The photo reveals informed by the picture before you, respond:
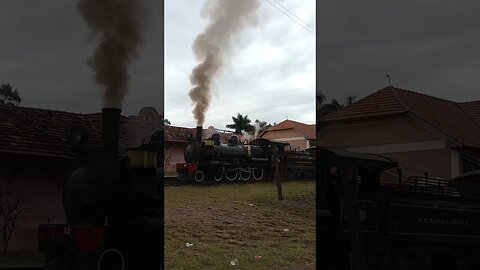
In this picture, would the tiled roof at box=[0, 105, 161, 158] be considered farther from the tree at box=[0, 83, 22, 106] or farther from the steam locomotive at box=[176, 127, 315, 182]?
the steam locomotive at box=[176, 127, 315, 182]

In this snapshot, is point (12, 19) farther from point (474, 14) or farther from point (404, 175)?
point (474, 14)

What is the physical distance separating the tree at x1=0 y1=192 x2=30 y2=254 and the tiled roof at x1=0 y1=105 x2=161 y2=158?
21cm

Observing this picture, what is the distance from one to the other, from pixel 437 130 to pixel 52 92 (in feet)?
5.55

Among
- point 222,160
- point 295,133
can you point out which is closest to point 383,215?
point 295,133

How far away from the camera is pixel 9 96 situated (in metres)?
2.11

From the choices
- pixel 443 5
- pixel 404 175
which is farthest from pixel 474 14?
pixel 404 175

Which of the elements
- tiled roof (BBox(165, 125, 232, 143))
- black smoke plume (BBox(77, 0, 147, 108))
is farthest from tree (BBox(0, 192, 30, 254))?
tiled roof (BBox(165, 125, 232, 143))

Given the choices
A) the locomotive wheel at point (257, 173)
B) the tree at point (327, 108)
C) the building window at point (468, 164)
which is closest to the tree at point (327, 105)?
the tree at point (327, 108)

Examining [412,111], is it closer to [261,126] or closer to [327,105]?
[327,105]

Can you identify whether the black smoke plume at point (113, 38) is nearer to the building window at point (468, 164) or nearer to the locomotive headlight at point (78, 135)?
the locomotive headlight at point (78, 135)

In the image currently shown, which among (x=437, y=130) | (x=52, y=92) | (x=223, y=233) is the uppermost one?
(x=52, y=92)

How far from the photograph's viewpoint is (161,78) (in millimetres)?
2229

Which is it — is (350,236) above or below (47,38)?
below

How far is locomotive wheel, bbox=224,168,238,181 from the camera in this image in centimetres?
517
